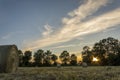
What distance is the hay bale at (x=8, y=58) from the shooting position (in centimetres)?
2141

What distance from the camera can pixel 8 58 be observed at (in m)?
22.4

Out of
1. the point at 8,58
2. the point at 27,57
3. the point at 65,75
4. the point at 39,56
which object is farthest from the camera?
the point at 39,56

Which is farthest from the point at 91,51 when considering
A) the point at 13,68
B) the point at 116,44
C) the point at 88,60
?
the point at 13,68

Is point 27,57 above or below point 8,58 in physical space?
above

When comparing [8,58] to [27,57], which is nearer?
[8,58]

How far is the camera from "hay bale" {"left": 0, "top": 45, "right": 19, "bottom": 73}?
21.4 m

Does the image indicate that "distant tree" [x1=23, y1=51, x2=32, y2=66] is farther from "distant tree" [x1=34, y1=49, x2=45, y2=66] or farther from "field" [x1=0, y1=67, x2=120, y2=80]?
"field" [x1=0, y1=67, x2=120, y2=80]

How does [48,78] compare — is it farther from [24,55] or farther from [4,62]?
[24,55]

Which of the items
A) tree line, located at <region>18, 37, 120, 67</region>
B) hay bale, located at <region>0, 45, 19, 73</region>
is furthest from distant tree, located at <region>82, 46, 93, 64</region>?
hay bale, located at <region>0, 45, 19, 73</region>

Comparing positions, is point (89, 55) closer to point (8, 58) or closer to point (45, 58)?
point (45, 58)

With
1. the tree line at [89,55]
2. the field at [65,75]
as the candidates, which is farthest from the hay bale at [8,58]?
the tree line at [89,55]

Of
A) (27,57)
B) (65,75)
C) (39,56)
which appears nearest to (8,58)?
(65,75)

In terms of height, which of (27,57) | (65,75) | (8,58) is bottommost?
(65,75)

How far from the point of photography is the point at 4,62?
21.6 metres
